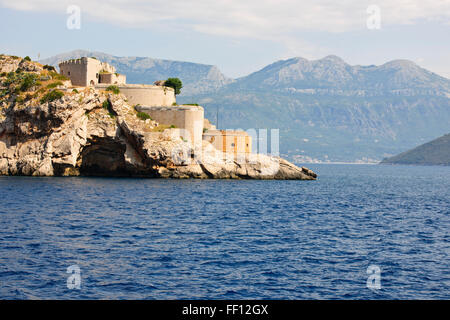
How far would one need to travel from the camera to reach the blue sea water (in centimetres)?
2466

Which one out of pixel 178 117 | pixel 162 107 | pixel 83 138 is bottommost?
pixel 83 138

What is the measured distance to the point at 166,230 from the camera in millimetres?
39375

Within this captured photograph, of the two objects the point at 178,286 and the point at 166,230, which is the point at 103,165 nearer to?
the point at 166,230

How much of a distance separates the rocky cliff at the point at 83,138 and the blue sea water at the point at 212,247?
18.3 metres

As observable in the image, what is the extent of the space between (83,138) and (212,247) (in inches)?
2002

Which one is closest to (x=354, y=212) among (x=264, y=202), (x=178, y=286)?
(x=264, y=202)

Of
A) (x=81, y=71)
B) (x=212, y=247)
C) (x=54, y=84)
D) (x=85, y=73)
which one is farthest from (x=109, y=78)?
(x=212, y=247)

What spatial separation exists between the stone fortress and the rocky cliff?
2343 mm

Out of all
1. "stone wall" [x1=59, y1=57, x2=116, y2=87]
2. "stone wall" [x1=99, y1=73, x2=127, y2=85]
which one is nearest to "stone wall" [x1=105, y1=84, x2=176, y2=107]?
"stone wall" [x1=59, y1=57, x2=116, y2=87]

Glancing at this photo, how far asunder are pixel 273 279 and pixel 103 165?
210 ft

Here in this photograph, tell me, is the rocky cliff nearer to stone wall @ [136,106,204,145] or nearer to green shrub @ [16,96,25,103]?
green shrub @ [16,96,25,103]

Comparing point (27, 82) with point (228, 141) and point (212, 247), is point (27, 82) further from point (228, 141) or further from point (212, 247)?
point (212, 247)

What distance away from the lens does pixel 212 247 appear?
111 ft

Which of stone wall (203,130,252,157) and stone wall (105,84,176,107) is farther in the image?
stone wall (203,130,252,157)
